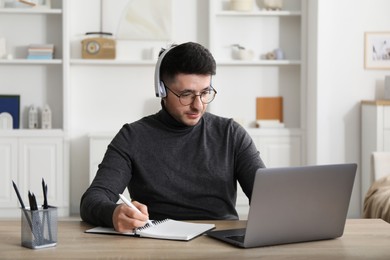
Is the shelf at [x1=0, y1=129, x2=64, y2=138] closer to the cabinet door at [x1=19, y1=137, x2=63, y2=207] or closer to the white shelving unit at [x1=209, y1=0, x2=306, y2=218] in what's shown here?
the cabinet door at [x1=19, y1=137, x2=63, y2=207]

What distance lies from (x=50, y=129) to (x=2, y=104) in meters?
0.47

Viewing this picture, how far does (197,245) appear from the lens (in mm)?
1828

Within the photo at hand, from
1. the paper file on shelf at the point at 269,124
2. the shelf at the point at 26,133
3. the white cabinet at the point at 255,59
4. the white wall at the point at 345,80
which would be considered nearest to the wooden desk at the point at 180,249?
the shelf at the point at 26,133

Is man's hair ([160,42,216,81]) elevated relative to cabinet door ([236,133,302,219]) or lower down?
elevated

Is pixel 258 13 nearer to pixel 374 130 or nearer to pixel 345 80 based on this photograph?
pixel 345 80

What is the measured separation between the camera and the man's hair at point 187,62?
2.31 metres

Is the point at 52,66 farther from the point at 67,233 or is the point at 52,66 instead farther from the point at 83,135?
the point at 67,233

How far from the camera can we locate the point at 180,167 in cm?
240

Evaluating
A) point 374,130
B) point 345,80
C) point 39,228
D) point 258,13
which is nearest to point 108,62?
point 258,13

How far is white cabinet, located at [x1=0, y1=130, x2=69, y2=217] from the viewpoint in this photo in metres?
5.88

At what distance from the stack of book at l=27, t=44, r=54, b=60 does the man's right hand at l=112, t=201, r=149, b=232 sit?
4.15 meters

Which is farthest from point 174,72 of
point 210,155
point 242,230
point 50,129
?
point 50,129

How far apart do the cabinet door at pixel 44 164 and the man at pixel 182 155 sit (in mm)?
3534

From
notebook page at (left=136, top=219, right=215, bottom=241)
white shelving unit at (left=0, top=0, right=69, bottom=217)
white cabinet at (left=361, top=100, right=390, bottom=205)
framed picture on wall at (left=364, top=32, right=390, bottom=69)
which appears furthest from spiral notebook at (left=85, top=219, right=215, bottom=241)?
framed picture on wall at (left=364, top=32, right=390, bottom=69)
